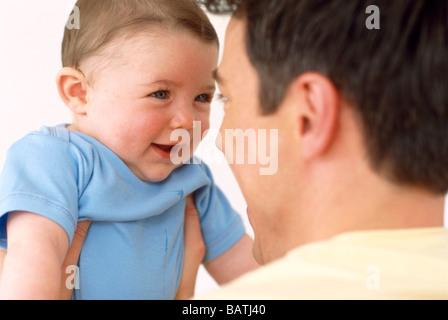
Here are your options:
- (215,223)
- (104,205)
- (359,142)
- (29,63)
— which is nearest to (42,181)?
(104,205)

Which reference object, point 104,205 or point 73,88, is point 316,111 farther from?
point 73,88

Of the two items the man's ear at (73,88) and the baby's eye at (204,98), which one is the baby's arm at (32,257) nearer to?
the man's ear at (73,88)

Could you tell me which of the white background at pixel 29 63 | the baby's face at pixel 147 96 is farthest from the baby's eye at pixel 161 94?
the white background at pixel 29 63

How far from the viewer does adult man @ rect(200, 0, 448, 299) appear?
808mm

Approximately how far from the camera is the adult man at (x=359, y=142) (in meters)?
0.81

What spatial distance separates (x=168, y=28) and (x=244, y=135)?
46 centimetres

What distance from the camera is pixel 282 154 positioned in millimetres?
948

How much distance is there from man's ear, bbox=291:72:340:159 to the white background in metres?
1.13

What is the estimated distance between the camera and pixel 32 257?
111cm

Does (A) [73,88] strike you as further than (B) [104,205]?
Yes

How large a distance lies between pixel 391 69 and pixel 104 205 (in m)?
0.74
